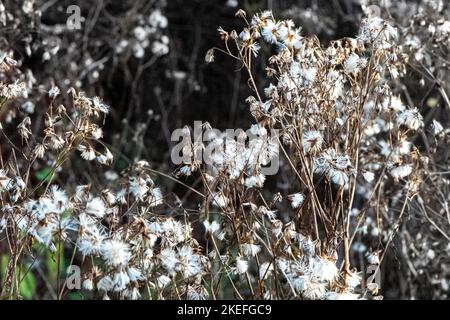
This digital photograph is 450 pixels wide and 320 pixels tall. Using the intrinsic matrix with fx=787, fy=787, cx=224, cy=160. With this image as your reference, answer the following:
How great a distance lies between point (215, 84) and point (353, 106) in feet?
14.0

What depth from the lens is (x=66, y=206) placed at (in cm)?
226

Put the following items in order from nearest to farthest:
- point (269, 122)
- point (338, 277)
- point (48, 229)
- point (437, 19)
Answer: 1. point (48, 229)
2. point (338, 277)
3. point (269, 122)
4. point (437, 19)

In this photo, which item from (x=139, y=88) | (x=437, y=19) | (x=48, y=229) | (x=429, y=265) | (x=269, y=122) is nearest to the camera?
(x=48, y=229)

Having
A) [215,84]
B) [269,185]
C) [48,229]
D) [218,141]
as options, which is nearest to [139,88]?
[215,84]

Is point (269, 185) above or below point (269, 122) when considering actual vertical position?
above

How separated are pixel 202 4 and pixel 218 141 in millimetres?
4487

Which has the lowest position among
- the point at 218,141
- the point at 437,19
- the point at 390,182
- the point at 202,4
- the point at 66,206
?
the point at 66,206

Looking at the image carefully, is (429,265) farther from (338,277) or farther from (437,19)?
(338,277)

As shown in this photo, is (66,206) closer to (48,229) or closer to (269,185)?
(48,229)

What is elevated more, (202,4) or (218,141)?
(202,4)

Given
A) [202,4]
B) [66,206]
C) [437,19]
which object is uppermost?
[202,4]

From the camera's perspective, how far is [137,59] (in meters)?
6.68

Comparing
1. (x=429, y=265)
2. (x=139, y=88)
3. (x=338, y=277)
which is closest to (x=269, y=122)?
(x=338, y=277)

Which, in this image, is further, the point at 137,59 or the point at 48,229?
the point at 137,59
